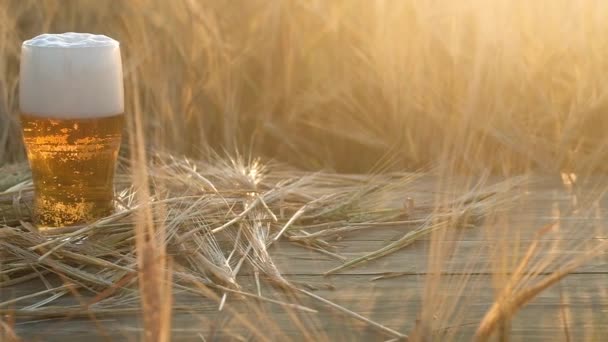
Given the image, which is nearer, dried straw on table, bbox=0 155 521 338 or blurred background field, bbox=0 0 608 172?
dried straw on table, bbox=0 155 521 338

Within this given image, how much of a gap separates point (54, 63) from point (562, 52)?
3.72 feet

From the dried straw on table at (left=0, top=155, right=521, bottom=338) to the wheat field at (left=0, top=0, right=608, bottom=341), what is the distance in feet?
0.05

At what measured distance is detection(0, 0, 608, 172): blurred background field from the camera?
6.81ft

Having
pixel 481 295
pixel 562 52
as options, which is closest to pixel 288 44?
pixel 562 52

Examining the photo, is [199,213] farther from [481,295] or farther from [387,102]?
[387,102]

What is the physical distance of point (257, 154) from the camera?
239 cm

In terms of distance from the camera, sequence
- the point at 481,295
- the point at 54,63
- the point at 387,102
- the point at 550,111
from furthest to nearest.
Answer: the point at 387,102 < the point at 550,111 < the point at 54,63 < the point at 481,295

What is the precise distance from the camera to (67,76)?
142 cm

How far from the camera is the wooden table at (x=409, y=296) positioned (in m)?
1.08

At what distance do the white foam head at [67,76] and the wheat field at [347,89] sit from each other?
0.28 meters

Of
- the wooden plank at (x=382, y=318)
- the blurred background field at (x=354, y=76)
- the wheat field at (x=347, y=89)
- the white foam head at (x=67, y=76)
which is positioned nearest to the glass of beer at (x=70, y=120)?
the white foam head at (x=67, y=76)

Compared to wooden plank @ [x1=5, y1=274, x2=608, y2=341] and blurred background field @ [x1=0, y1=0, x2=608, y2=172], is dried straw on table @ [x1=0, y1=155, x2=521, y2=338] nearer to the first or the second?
wooden plank @ [x1=5, y1=274, x2=608, y2=341]

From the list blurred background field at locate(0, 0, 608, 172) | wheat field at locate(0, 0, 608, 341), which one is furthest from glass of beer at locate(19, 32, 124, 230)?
blurred background field at locate(0, 0, 608, 172)

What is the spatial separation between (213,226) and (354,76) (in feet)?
3.38
